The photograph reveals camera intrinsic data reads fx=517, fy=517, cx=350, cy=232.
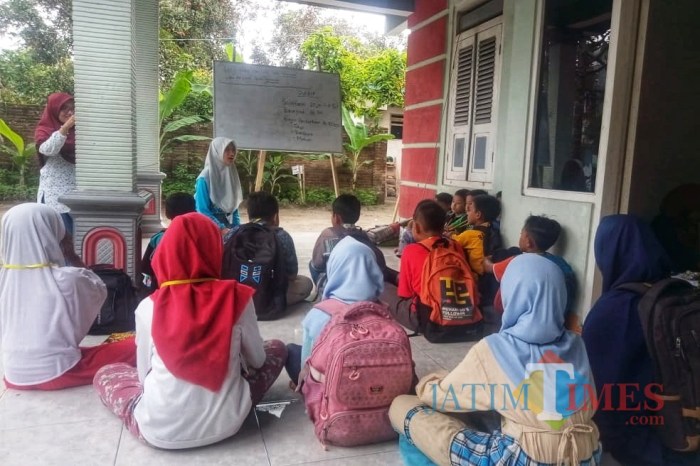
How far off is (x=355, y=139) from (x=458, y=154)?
7041 mm

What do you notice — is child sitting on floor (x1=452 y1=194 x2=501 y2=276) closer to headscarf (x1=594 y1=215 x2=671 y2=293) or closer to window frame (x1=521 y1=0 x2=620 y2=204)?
window frame (x1=521 y1=0 x2=620 y2=204)

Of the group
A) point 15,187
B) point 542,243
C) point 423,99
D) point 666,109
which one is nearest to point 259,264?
point 542,243

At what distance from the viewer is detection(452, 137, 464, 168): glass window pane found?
546 centimetres

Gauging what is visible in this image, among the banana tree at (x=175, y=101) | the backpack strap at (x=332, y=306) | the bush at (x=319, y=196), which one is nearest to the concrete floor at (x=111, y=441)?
the backpack strap at (x=332, y=306)

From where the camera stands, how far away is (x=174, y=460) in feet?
6.75

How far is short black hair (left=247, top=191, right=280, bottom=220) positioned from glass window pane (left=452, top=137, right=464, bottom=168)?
2353mm

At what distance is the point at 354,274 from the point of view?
2457 mm

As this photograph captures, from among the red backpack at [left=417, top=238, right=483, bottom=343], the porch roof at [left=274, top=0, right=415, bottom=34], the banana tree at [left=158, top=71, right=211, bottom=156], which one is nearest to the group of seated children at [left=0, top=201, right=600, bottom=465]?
the red backpack at [left=417, top=238, right=483, bottom=343]

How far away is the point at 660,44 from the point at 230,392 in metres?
3.45

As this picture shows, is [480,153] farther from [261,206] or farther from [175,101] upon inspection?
[175,101]

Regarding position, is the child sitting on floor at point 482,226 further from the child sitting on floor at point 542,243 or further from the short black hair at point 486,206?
the child sitting on floor at point 542,243

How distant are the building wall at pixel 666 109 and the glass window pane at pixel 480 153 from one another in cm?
163

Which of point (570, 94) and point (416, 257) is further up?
point (570, 94)

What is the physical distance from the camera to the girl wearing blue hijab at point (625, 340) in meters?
2.04
